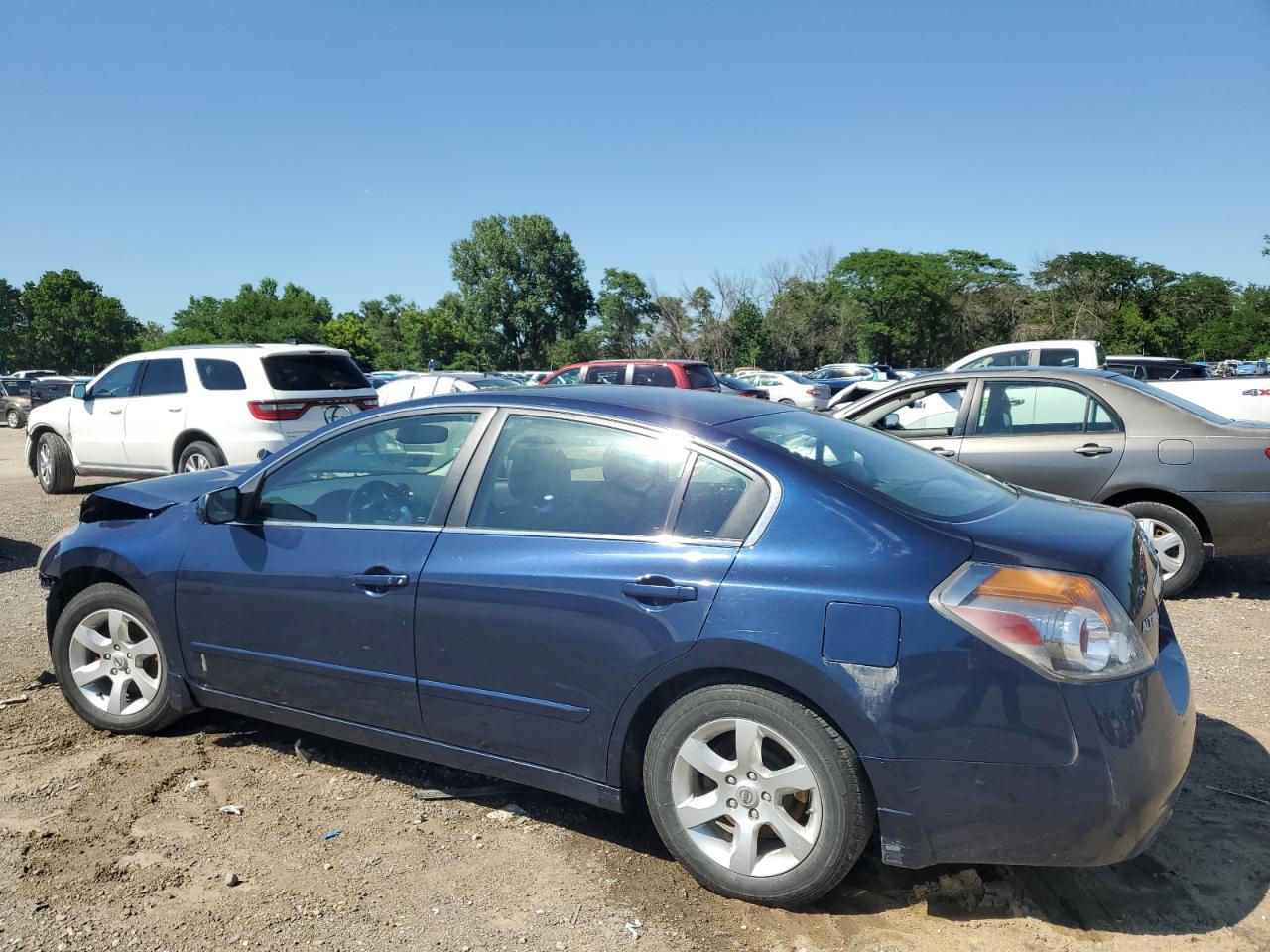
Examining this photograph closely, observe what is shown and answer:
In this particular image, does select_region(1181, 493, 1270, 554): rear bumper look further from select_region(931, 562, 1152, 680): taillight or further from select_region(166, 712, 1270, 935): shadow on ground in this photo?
select_region(931, 562, 1152, 680): taillight

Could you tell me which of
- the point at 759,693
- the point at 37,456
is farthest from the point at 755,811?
the point at 37,456

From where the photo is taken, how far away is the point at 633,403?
331 cm

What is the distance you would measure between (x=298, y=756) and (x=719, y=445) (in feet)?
7.74

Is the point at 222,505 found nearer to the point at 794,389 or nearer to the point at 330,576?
the point at 330,576

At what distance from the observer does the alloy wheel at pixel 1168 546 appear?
246 inches

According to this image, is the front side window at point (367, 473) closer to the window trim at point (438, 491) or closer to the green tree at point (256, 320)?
the window trim at point (438, 491)

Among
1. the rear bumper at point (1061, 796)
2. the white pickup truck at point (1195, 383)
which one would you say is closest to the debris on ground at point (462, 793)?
the rear bumper at point (1061, 796)

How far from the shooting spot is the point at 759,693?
269 centimetres

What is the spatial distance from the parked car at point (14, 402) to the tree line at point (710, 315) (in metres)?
34.2

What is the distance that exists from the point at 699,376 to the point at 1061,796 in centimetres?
1507

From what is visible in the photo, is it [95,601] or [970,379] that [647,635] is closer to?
[95,601]

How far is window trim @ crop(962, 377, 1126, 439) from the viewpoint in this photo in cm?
655

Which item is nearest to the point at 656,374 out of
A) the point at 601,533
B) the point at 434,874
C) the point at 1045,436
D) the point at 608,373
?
the point at 608,373

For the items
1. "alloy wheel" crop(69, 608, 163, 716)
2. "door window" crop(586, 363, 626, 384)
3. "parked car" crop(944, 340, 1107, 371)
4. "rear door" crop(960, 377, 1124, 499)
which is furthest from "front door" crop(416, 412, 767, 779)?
"door window" crop(586, 363, 626, 384)
